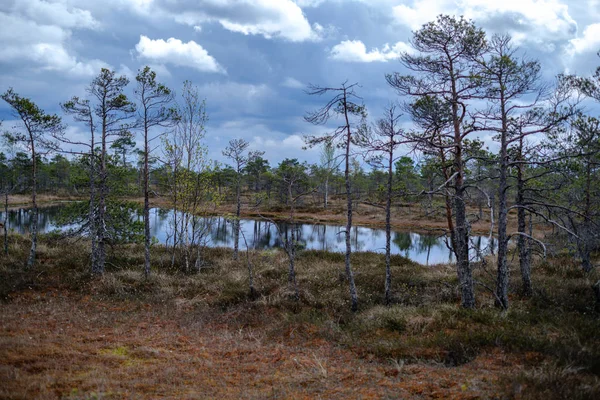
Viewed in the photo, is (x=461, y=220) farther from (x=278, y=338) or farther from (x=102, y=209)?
(x=102, y=209)

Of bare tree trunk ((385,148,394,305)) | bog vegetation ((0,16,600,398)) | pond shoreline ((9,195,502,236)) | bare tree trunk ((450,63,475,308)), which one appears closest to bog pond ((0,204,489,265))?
pond shoreline ((9,195,502,236))

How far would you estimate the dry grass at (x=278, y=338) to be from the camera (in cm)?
Result: 741

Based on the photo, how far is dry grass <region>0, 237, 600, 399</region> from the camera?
292 inches

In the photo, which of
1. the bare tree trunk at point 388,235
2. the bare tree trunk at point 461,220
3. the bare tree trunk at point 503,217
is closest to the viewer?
the bare tree trunk at point 503,217

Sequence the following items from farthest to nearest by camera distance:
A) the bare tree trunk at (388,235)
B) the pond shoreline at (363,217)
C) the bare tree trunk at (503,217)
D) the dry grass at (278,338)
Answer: the pond shoreline at (363,217) → the bare tree trunk at (388,235) → the bare tree trunk at (503,217) → the dry grass at (278,338)

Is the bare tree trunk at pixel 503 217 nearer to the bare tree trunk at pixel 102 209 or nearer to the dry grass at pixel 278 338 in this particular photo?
the dry grass at pixel 278 338

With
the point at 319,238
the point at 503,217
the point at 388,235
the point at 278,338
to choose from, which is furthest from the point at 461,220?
the point at 319,238

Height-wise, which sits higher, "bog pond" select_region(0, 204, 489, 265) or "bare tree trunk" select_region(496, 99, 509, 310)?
"bare tree trunk" select_region(496, 99, 509, 310)

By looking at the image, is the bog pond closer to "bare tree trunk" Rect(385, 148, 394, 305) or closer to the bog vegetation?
the bog vegetation

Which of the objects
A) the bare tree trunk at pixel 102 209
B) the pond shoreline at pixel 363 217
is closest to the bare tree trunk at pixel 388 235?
the bare tree trunk at pixel 102 209

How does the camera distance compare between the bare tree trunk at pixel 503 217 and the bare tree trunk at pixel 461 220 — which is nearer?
the bare tree trunk at pixel 503 217

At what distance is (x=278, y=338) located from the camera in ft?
40.1

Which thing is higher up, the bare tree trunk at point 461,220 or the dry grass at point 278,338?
the bare tree trunk at point 461,220

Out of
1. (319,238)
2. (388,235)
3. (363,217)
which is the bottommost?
(319,238)
